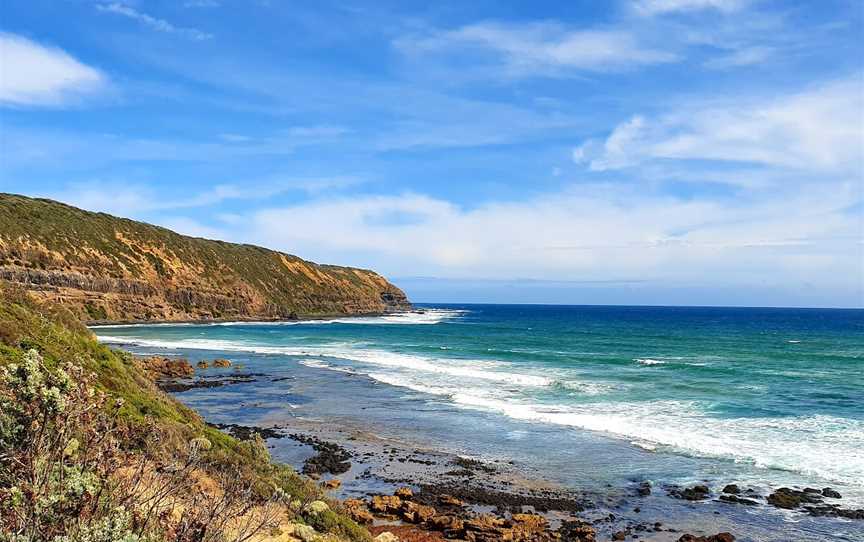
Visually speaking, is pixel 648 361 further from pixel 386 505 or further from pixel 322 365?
pixel 386 505

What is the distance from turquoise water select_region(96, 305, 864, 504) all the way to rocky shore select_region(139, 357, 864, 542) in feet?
4.88

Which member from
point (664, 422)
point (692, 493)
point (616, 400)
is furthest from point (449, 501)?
point (616, 400)

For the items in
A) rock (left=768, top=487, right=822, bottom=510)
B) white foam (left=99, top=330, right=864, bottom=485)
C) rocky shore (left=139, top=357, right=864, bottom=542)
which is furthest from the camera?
white foam (left=99, top=330, right=864, bottom=485)

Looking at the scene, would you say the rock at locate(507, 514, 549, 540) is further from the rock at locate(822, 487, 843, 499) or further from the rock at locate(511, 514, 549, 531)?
the rock at locate(822, 487, 843, 499)

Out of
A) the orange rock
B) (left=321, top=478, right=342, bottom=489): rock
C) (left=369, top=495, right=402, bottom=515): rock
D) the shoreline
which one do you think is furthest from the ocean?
the shoreline

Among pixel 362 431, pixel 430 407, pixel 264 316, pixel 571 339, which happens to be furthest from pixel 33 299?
pixel 264 316

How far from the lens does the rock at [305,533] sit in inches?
389

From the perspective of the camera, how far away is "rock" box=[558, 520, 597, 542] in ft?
44.2

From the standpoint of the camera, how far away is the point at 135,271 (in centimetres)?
8169

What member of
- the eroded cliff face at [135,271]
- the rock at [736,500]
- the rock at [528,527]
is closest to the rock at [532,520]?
the rock at [528,527]

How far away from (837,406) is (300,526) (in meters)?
27.6

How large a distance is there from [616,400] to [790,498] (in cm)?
1394

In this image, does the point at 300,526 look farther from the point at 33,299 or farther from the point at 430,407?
the point at 430,407

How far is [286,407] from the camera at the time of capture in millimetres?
28016
